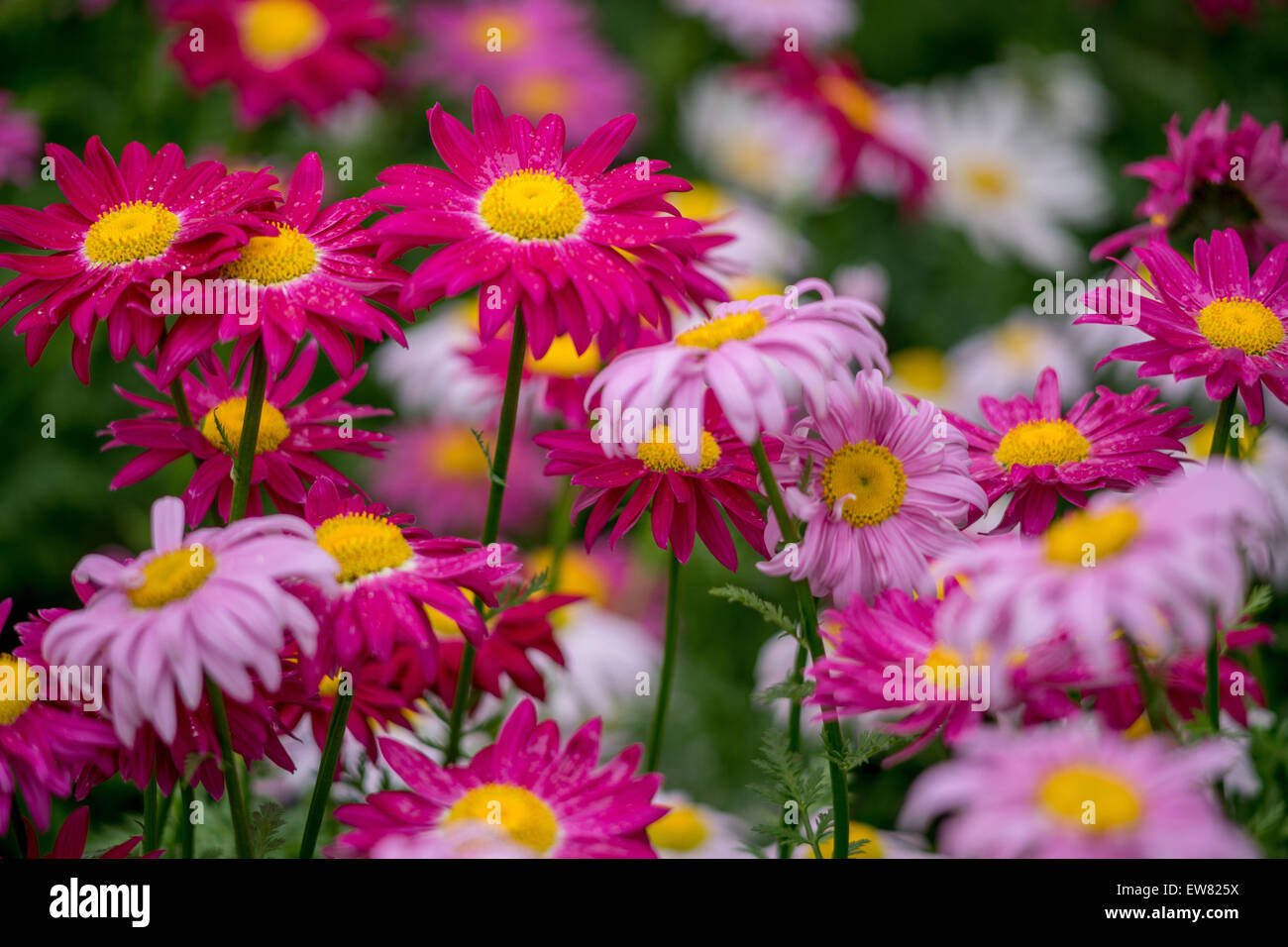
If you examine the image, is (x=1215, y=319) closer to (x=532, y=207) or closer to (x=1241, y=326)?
(x=1241, y=326)

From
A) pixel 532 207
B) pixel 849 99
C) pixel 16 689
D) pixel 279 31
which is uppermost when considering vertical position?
pixel 279 31

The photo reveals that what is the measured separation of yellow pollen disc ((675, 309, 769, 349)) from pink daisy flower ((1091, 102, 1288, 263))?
38cm

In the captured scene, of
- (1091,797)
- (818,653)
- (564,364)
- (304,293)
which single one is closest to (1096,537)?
(1091,797)

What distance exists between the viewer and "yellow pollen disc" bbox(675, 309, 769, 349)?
91 centimetres

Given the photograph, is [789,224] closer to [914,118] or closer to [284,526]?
[914,118]

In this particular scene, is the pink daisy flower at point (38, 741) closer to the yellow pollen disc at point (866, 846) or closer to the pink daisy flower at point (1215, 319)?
the yellow pollen disc at point (866, 846)

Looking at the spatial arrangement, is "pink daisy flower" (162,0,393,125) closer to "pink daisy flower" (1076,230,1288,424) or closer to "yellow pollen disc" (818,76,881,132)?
"yellow pollen disc" (818,76,881,132)

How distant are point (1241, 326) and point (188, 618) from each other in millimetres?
805

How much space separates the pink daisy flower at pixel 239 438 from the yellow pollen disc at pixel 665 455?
23 cm

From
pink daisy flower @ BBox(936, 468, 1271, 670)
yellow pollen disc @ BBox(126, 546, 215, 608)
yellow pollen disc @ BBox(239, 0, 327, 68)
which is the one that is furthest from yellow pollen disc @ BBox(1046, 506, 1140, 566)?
yellow pollen disc @ BBox(239, 0, 327, 68)

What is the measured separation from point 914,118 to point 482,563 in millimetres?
2067

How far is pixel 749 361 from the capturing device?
2.78 feet

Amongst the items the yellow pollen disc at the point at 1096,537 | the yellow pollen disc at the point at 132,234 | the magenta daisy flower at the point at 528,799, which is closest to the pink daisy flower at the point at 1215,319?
the yellow pollen disc at the point at 1096,537

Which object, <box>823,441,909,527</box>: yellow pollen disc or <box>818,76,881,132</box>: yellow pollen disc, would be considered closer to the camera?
<box>823,441,909,527</box>: yellow pollen disc
